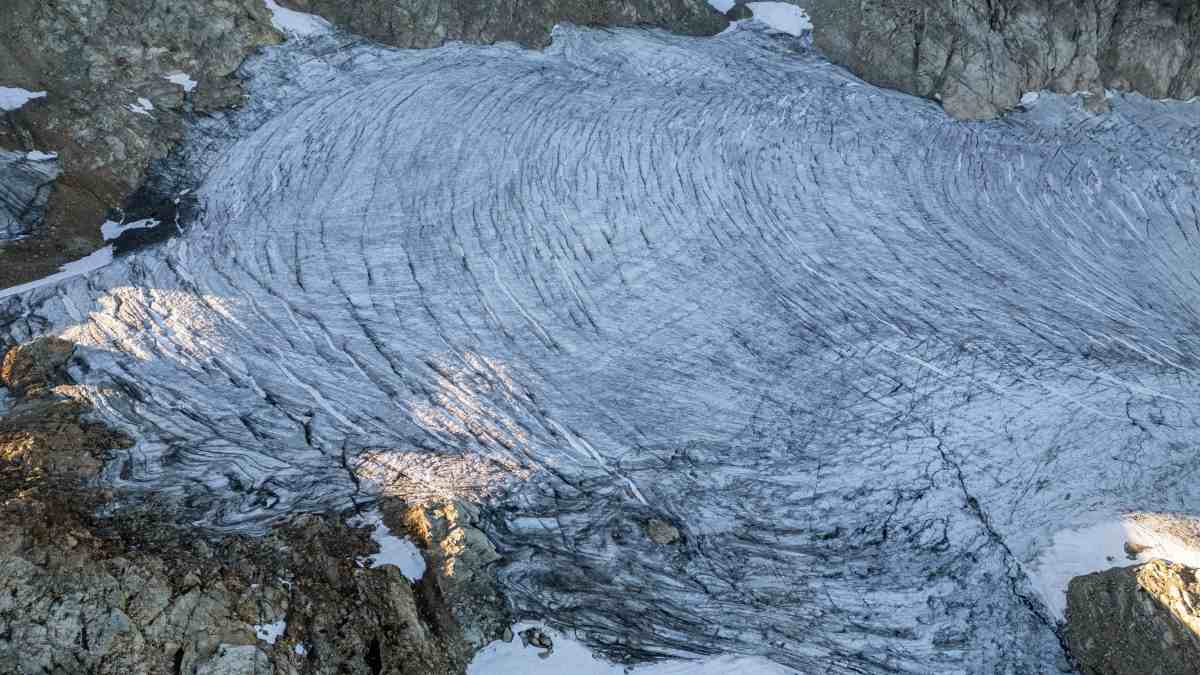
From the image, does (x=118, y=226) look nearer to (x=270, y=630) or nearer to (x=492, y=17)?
(x=492, y=17)

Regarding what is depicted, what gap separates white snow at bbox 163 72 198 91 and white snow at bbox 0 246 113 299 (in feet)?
12.3

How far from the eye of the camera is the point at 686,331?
13312 millimetres

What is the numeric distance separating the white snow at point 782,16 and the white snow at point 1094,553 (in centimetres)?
1287

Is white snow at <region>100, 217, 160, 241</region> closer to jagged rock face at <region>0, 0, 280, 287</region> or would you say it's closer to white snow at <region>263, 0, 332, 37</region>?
jagged rock face at <region>0, 0, 280, 287</region>

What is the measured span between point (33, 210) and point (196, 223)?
91.7 inches

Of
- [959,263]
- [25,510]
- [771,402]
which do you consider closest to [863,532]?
[771,402]

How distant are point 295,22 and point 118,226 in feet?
19.2

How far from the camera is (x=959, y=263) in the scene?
578 inches

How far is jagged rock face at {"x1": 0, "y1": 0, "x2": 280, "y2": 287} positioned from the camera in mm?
14445

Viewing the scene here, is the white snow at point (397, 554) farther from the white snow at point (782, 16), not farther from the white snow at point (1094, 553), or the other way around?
the white snow at point (782, 16)

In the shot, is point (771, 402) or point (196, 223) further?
point (196, 223)

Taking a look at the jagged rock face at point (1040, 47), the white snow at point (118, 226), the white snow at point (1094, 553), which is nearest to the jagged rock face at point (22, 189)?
the white snow at point (118, 226)

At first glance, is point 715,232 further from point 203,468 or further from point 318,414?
point 203,468

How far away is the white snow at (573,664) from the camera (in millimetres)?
8781
